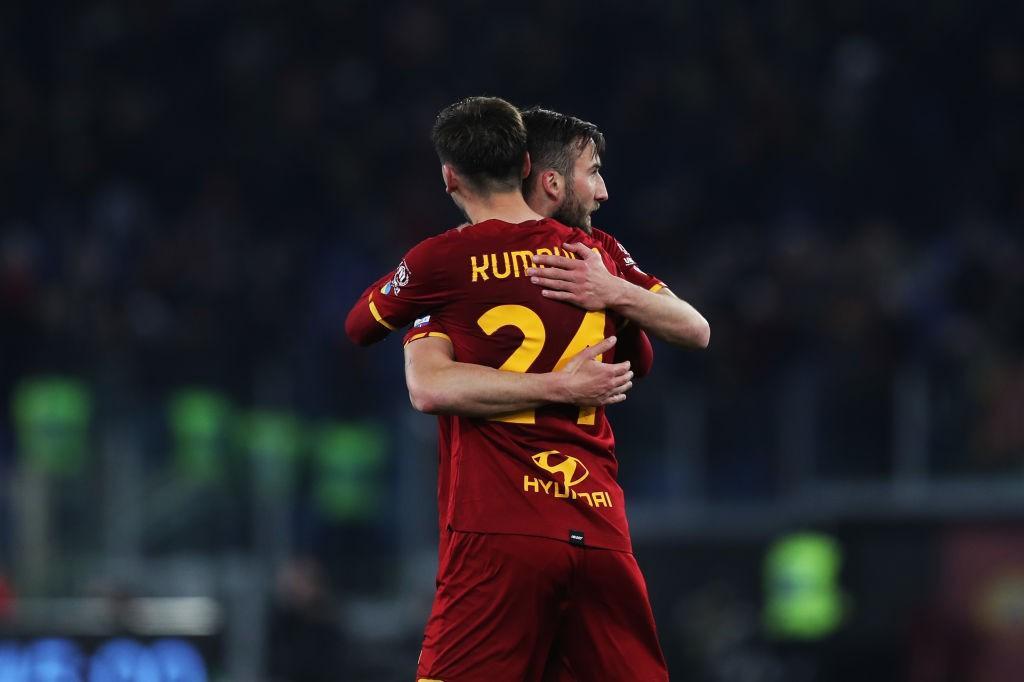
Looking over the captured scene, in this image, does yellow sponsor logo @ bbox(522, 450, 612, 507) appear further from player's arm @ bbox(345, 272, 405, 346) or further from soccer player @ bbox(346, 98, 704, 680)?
player's arm @ bbox(345, 272, 405, 346)

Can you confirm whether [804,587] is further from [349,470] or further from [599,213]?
[599,213]

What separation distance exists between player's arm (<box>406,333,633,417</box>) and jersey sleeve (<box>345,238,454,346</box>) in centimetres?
13

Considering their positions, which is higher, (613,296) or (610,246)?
(610,246)

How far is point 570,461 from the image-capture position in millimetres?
3881

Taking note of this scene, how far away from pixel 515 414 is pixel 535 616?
1.47ft

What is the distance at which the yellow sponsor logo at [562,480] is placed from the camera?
3.83 metres

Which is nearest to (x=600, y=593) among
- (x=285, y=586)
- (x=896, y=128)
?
(x=285, y=586)

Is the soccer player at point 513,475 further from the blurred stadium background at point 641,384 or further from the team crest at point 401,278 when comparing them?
the blurred stadium background at point 641,384

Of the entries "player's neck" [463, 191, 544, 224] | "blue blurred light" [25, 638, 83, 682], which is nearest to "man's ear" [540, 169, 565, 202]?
"player's neck" [463, 191, 544, 224]


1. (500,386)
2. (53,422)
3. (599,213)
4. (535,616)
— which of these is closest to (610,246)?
(500,386)

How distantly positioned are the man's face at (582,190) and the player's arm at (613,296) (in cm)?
17

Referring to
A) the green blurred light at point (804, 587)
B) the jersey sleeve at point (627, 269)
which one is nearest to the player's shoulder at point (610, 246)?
the jersey sleeve at point (627, 269)

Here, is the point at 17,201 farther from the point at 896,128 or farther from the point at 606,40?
the point at 896,128

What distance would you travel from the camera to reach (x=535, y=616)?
149 inches
